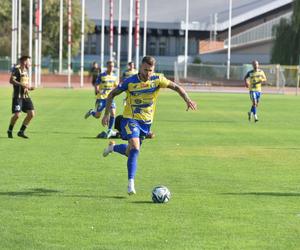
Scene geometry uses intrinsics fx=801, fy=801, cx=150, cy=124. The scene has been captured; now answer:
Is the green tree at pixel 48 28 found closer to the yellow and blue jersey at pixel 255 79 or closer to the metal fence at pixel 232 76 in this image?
the metal fence at pixel 232 76

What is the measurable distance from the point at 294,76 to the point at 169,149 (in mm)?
54615

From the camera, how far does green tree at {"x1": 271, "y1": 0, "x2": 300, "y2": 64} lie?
2958 inches

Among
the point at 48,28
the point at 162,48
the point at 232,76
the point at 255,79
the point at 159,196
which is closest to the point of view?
the point at 159,196

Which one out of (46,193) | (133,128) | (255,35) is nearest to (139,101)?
(133,128)

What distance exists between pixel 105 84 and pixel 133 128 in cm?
992

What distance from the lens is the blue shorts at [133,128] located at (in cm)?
1110

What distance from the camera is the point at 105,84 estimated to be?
68.7ft

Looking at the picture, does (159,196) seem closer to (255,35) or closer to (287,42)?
(287,42)

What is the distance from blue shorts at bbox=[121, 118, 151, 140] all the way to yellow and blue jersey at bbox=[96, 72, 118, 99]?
9.61 m

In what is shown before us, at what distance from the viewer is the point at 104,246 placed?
7.68m

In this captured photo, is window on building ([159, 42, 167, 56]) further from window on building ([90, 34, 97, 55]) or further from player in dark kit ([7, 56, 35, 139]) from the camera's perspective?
player in dark kit ([7, 56, 35, 139])

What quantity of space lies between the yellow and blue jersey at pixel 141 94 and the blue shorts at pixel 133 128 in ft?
0.21

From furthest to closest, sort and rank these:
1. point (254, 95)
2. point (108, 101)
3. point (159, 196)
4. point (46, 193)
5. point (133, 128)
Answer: point (254, 95), point (108, 101), point (133, 128), point (46, 193), point (159, 196)

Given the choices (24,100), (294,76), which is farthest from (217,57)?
(24,100)
